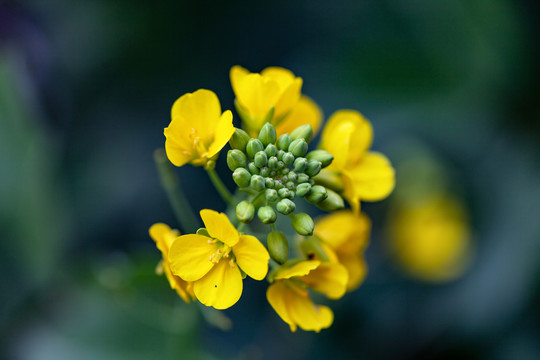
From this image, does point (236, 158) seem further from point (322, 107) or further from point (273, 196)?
point (322, 107)


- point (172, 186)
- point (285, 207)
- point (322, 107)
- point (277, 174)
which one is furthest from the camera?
point (322, 107)

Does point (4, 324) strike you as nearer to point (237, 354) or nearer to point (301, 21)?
point (237, 354)

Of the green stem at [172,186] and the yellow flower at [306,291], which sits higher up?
the green stem at [172,186]

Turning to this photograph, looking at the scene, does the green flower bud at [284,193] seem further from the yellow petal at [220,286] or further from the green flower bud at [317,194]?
the yellow petal at [220,286]

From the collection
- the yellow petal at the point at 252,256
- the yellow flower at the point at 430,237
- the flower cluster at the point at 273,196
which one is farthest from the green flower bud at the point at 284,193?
the yellow flower at the point at 430,237

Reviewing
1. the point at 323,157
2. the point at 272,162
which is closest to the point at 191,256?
the point at 272,162

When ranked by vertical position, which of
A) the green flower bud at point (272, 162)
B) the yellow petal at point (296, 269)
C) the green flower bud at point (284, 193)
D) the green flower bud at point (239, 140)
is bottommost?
the yellow petal at point (296, 269)
